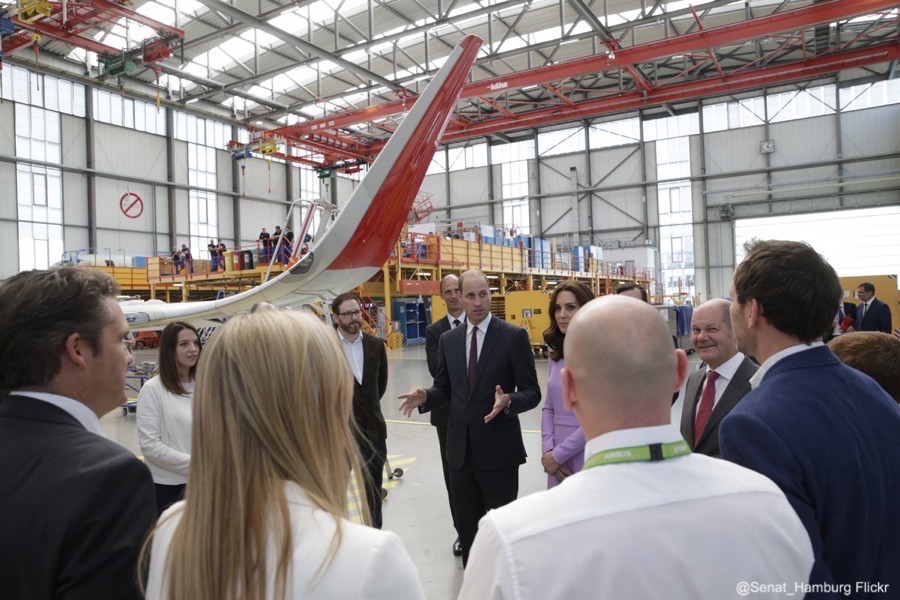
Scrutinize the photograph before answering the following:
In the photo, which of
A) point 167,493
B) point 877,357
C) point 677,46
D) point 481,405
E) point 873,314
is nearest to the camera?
point 877,357

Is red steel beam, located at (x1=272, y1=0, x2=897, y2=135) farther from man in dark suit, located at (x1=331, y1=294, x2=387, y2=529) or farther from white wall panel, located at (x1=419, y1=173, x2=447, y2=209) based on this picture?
white wall panel, located at (x1=419, y1=173, x2=447, y2=209)

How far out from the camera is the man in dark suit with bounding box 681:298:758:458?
8.69ft

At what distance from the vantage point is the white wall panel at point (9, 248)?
24.2 metres

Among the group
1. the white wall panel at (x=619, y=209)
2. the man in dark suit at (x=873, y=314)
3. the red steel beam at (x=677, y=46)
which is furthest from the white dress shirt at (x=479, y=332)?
the white wall panel at (x=619, y=209)

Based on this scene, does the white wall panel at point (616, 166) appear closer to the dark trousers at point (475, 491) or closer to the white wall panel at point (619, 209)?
the white wall panel at point (619, 209)

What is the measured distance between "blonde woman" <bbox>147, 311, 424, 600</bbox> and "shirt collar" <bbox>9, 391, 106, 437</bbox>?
457 mm

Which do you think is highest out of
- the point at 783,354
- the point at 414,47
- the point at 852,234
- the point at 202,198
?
the point at 414,47

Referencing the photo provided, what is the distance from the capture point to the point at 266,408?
3.69ft

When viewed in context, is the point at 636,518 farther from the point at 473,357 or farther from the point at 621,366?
the point at 473,357

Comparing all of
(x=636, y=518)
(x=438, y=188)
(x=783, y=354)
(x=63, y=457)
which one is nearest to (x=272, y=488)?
(x=63, y=457)

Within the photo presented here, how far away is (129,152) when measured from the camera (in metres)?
28.5

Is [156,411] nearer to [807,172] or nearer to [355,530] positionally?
[355,530]

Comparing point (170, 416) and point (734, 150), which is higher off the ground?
point (734, 150)

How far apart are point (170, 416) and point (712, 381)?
3072 mm
